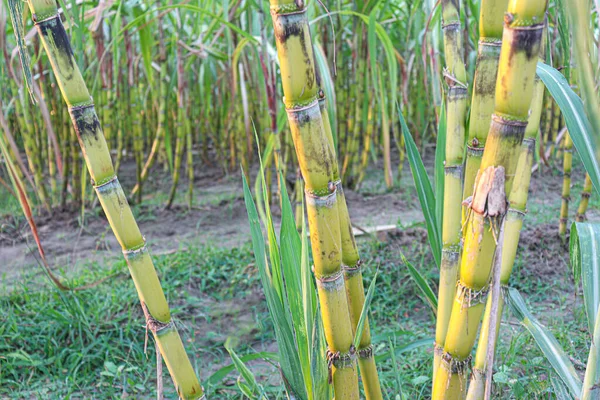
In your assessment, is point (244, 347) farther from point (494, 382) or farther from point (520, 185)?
point (520, 185)

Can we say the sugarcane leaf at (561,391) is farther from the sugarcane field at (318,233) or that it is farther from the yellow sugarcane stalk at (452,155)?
the yellow sugarcane stalk at (452,155)

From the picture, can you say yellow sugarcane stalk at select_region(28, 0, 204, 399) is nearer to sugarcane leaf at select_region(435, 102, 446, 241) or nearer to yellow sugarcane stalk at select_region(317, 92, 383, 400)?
yellow sugarcane stalk at select_region(317, 92, 383, 400)

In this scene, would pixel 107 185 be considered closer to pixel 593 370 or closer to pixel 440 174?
pixel 440 174

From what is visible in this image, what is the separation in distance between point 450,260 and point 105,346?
1.09m

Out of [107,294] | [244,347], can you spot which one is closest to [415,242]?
[244,347]

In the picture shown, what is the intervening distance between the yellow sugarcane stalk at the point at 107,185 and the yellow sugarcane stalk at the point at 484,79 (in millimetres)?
408

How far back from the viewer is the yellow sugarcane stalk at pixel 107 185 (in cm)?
66

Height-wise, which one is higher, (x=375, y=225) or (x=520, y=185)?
(x=520, y=185)

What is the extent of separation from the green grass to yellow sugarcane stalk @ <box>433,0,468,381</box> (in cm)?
32

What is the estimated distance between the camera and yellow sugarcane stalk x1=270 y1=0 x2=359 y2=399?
57cm

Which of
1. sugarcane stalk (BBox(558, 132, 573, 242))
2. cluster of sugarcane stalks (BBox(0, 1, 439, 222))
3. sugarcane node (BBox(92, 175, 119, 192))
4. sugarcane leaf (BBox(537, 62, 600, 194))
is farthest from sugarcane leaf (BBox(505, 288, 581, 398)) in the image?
cluster of sugarcane stalks (BBox(0, 1, 439, 222))

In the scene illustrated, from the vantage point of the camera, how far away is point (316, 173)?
621 mm

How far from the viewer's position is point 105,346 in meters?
1.54

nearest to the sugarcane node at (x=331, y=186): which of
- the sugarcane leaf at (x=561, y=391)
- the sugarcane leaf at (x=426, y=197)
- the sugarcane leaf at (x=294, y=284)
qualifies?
the sugarcane leaf at (x=294, y=284)
